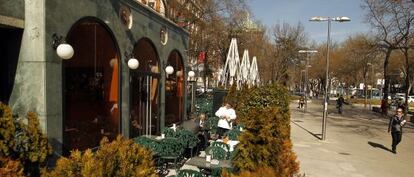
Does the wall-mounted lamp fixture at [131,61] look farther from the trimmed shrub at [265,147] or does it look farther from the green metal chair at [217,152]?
the trimmed shrub at [265,147]

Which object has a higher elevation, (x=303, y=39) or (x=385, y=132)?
(x=303, y=39)

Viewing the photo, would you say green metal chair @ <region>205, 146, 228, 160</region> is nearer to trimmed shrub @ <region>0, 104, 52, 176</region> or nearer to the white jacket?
trimmed shrub @ <region>0, 104, 52, 176</region>

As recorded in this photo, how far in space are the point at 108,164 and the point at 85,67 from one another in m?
6.33

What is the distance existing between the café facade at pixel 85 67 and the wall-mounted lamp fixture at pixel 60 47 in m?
0.02

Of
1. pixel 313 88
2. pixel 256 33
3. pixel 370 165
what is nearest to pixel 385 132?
pixel 370 165

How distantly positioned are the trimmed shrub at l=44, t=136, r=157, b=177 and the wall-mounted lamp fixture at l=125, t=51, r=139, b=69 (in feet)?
23.3

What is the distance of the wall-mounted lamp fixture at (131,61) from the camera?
35.1ft

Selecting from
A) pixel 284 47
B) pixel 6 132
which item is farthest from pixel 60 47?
pixel 284 47

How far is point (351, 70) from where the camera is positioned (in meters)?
54.5

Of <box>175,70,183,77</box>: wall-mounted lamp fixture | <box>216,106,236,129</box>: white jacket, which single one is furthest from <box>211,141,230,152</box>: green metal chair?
<box>175,70,183,77</box>: wall-mounted lamp fixture

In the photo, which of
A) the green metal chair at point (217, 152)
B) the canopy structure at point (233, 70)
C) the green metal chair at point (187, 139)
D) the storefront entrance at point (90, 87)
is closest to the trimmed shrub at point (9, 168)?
the storefront entrance at point (90, 87)

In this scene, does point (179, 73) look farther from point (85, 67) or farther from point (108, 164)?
point (108, 164)

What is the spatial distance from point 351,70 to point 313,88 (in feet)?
121

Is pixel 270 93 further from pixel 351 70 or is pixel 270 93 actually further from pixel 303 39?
pixel 351 70
